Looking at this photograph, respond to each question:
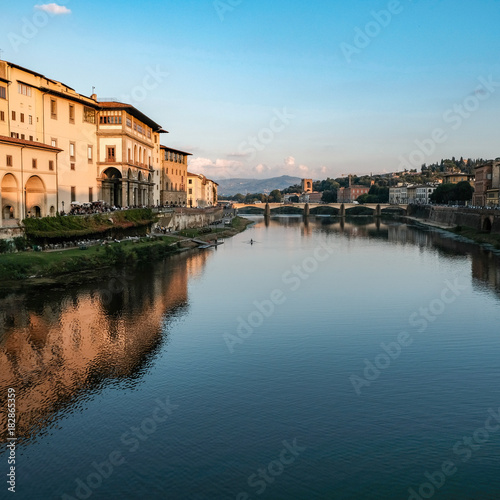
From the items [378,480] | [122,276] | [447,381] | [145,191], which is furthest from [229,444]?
[145,191]

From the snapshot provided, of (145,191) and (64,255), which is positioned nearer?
(64,255)

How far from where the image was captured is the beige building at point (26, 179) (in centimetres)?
3266

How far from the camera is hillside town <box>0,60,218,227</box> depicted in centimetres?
3391

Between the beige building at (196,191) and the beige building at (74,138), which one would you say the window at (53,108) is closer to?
the beige building at (74,138)

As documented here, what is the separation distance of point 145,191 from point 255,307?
3628 centimetres

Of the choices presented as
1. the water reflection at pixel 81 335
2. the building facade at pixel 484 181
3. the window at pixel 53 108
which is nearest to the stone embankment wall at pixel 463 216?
the building facade at pixel 484 181

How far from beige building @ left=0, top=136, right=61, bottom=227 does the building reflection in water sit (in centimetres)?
801

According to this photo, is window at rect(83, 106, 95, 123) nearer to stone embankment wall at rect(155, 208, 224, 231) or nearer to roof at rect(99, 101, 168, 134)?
roof at rect(99, 101, 168, 134)

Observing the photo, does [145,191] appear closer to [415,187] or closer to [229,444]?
[229,444]


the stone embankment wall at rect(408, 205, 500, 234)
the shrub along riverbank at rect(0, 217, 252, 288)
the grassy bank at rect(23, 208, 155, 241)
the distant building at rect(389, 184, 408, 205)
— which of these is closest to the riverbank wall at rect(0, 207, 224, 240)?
the grassy bank at rect(23, 208, 155, 241)

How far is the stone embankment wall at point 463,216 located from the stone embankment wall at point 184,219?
114 ft

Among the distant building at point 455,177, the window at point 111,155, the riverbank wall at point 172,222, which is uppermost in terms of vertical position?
the distant building at point 455,177

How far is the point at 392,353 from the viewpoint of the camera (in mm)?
18594

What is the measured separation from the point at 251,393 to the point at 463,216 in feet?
216
